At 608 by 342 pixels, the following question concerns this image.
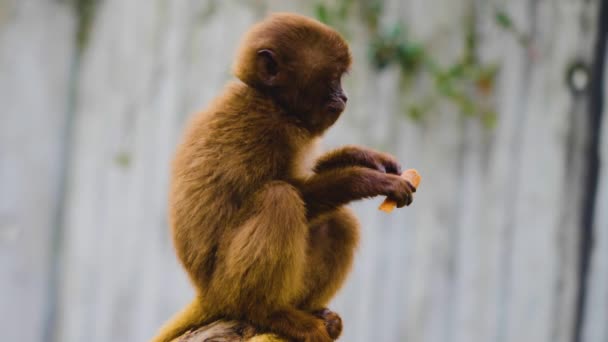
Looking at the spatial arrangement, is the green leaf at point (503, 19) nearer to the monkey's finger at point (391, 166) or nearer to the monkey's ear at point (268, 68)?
the monkey's finger at point (391, 166)

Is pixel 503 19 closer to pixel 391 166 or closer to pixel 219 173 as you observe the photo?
pixel 391 166

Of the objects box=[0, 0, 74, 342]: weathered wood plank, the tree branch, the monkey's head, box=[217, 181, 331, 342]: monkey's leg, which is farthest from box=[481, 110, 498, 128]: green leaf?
box=[0, 0, 74, 342]: weathered wood plank

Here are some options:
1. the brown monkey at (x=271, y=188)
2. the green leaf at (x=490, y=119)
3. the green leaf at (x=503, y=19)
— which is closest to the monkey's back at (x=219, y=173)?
the brown monkey at (x=271, y=188)

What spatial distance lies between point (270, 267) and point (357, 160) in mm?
593

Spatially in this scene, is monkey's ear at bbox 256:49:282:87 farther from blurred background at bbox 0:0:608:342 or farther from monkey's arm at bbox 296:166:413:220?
blurred background at bbox 0:0:608:342

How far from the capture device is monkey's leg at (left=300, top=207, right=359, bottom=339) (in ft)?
9.12

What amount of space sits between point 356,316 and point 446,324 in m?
0.55

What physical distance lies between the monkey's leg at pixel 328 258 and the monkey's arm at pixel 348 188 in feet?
0.58

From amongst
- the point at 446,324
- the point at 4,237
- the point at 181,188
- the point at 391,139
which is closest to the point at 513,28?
the point at 391,139

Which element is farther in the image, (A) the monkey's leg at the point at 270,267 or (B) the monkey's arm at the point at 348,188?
(B) the monkey's arm at the point at 348,188

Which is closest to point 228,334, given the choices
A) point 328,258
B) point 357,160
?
point 328,258

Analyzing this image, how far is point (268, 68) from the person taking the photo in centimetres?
270

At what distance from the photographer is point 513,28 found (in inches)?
171

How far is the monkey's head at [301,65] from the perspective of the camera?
8.75 feet
